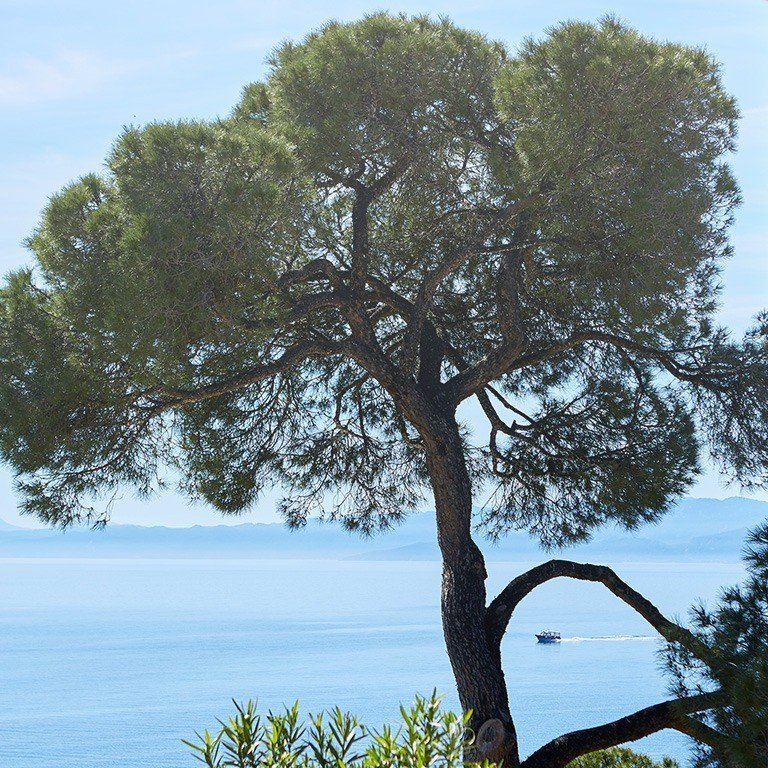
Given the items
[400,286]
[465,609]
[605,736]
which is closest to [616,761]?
[605,736]

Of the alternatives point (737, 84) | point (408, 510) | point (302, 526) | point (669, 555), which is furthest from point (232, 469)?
point (669, 555)

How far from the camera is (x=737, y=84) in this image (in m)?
4.98

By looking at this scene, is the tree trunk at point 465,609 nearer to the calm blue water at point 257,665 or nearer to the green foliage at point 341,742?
the green foliage at point 341,742

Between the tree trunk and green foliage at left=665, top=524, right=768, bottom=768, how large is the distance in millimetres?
1302

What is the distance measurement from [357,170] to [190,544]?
17040cm

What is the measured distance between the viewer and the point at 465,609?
487 cm

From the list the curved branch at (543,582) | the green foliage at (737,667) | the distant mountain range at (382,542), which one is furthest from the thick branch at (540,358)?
the distant mountain range at (382,542)

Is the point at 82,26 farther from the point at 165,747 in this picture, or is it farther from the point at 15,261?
the point at 165,747

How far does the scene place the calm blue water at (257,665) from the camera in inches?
1226

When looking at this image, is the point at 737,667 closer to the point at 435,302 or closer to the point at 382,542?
the point at 435,302

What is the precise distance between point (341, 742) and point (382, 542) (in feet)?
528

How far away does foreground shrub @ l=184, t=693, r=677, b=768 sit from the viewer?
8.25ft

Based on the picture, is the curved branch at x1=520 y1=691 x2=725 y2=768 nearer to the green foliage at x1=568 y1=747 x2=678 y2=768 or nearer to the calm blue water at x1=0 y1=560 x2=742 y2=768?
the green foliage at x1=568 y1=747 x2=678 y2=768

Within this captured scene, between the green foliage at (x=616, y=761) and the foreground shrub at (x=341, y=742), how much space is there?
4034 millimetres
